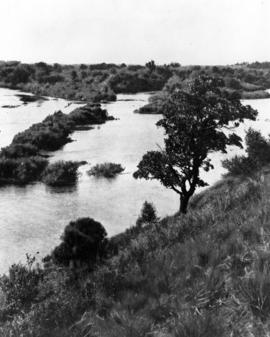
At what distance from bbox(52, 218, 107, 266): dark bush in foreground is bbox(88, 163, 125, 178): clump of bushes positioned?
86.2ft

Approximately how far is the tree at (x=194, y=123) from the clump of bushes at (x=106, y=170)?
62.6 feet

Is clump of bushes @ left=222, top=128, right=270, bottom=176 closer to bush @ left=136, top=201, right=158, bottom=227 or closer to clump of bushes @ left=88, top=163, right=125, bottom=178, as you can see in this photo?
clump of bushes @ left=88, top=163, right=125, bottom=178

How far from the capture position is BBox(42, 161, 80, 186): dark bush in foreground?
50312 mm

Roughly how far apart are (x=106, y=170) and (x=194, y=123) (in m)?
22.2

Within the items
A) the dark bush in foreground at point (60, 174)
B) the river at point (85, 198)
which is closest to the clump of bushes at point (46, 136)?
the river at point (85, 198)

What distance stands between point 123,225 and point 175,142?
8032 millimetres

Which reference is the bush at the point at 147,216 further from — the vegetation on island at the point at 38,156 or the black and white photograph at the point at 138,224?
the vegetation on island at the point at 38,156

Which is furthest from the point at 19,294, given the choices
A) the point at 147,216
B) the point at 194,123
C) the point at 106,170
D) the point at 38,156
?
the point at 38,156

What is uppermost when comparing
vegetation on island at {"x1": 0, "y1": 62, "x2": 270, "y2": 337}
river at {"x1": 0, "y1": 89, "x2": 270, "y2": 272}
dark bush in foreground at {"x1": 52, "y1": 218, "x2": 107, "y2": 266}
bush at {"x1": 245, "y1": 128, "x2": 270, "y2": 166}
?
vegetation on island at {"x1": 0, "y1": 62, "x2": 270, "y2": 337}

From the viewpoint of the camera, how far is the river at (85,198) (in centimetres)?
3450

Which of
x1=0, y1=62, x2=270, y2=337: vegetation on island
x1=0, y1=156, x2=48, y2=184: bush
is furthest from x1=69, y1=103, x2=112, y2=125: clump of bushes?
x1=0, y1=62, x2=270, y2=337: vegetation on island

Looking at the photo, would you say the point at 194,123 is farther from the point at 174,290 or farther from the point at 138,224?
the point at 174,290

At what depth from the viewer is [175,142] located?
1369 inches

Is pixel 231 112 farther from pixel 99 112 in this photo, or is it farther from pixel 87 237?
pixel 99 112
